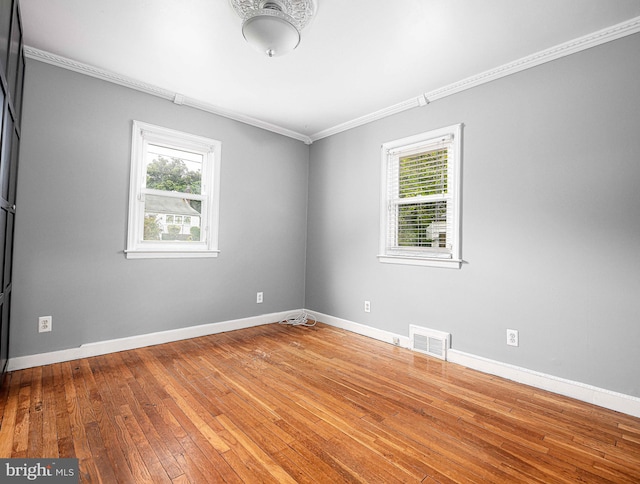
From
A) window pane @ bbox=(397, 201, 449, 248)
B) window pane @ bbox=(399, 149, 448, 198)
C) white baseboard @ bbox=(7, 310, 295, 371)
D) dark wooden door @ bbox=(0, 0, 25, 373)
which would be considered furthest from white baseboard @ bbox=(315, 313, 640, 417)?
dark wooden door @ bbox=(0, 0, 25, 373)

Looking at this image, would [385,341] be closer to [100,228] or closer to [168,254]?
[168,254]

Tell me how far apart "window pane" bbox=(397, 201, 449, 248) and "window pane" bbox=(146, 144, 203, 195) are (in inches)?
95.2

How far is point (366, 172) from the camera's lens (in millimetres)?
3936

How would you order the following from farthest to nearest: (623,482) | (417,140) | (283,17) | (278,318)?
1. (278,318)
2. (417,140)
3. (283,17)
4. (623,482)

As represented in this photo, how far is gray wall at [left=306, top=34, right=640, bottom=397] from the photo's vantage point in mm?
2213

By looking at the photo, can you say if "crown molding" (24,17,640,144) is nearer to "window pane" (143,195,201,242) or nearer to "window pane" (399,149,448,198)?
"window pane" (399,149,448,198)

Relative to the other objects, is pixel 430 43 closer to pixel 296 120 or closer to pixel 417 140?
pixel 417 140

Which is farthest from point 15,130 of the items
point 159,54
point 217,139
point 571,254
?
point 571,254

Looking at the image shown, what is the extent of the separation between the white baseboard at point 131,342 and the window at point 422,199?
193 centimetres

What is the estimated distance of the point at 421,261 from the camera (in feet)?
10.9

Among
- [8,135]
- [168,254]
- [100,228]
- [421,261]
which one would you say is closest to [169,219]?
[168,254]

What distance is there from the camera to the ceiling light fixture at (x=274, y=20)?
205cm

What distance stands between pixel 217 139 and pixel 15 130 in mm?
1823

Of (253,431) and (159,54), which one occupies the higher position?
(159,54)
